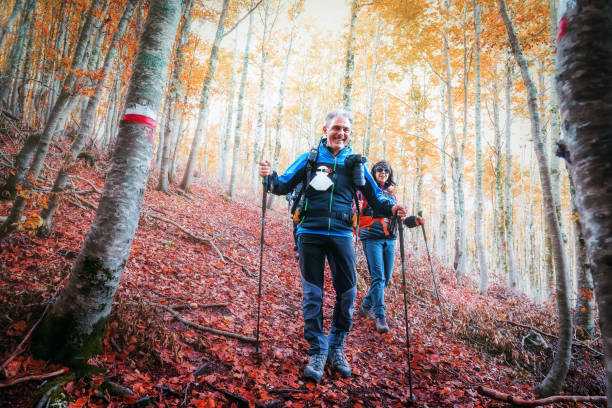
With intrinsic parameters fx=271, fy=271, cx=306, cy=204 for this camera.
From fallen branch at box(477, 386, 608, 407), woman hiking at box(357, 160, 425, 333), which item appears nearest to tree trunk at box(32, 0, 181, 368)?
woman hiking at box(357, 160, 425, 333)

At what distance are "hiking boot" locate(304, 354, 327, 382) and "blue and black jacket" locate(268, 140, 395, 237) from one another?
4.21 ft

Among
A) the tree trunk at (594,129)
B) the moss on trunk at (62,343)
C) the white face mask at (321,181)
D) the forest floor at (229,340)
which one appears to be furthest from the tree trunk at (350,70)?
the moss on trunk at (62,343)

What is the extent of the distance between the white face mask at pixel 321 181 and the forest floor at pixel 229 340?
1.95m

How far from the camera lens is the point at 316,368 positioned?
2.74m

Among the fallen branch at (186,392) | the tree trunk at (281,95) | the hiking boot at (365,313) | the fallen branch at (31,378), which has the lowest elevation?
the fallen branch at (186,392)

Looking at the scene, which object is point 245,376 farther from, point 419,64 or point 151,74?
point 419,64

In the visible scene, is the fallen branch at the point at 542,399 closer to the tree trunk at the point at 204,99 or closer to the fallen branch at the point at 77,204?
the fallen branch at the point at 77,204

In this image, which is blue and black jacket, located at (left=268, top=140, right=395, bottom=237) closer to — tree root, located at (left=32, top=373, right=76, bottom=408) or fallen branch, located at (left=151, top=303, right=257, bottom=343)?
fallen branch, located at (left=151, top=303, right=257, bottom=343)

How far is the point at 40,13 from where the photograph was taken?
11.0 meters

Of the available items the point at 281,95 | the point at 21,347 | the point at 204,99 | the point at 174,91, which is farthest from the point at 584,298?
the point at 281,95

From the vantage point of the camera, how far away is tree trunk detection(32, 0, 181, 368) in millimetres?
2057

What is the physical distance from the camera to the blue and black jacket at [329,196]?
289 cm

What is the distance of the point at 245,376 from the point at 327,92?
24.2 meters

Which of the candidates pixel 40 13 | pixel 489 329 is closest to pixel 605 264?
pixel 489 329
